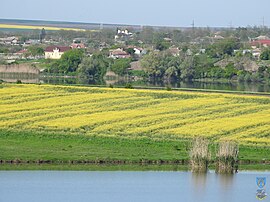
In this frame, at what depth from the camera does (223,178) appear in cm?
3456

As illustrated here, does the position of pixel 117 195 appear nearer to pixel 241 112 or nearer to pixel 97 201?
pixel 97 201

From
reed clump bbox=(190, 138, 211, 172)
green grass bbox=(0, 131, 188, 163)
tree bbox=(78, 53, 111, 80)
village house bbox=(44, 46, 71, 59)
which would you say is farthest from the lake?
village house bbox=(44, 46, 71, 59)

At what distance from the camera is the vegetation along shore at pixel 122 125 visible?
128ft

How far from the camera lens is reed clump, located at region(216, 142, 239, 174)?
3509 centimetres

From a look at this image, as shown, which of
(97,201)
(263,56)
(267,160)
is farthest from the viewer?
(263,56)

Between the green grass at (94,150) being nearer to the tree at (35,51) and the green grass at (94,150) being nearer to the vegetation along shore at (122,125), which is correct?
the vegetation along shore at (122,125)

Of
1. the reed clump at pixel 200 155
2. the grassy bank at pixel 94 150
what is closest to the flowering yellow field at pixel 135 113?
the grassy bank at pixel 94 150

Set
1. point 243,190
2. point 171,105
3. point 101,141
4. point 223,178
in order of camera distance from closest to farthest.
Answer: point 243,190 → point 223,178 → point 101,141 → point 171,105

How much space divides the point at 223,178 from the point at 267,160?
195 inches

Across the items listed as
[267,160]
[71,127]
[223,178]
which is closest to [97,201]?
Result: [223,178]

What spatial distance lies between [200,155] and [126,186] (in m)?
3.89

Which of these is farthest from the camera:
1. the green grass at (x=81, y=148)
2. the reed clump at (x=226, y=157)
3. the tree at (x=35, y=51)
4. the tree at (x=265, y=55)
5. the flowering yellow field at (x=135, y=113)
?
the tree at (x=35, y=51)

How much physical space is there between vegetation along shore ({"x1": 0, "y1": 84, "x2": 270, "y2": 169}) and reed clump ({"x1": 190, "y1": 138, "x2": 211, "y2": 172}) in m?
2.79

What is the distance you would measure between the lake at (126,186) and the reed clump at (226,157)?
0.39 metres
